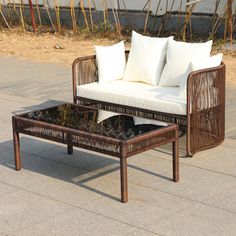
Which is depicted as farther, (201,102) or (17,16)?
(17,16)

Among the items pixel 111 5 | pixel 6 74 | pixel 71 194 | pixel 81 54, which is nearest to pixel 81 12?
pixel 111 5

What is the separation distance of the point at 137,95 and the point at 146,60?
0.75 meters

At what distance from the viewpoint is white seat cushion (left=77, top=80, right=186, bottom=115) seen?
5.96 metres

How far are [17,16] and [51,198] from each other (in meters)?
11.1

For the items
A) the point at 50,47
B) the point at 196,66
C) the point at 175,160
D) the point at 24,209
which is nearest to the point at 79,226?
the point at 24,209

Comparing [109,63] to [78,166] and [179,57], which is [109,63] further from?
[78,166]

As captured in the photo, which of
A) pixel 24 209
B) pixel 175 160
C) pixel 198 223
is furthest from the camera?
pixel 175 160

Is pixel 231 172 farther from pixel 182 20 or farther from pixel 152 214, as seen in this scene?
pixel 182 20

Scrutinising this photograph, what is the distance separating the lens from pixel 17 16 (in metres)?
15.5

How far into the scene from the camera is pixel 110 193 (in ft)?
16.5

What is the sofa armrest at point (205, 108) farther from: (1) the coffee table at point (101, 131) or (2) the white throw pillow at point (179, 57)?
(1) the coffee table at point (101, 131)

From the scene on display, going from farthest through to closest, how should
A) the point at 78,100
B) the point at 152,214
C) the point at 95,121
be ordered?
1. the point at 78,100
2. the point at 95,121
3. the point at 152,214

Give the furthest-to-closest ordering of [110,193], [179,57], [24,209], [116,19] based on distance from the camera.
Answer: [116,19] < [179,57] < [110,193] < [24,209]

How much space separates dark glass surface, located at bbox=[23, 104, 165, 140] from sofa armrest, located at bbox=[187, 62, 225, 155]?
586 mm
